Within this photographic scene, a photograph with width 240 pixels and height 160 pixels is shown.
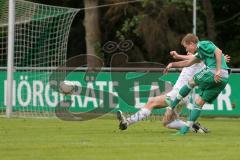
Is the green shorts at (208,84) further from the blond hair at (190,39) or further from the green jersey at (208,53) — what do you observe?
the blond hair at (190,39)

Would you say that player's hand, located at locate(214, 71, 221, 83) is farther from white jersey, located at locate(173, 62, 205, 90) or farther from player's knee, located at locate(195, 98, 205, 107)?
white jersey, located at locate(173, 62, 205, 90)

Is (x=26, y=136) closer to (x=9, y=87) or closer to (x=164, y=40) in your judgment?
(x=9, y=87)

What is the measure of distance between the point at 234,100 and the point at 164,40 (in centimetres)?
1049

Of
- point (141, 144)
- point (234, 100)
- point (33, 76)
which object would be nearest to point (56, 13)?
point (33, 76)

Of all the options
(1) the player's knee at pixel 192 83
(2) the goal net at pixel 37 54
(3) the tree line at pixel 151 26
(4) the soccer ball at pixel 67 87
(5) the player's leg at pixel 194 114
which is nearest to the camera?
(5) the player's leg at pixel 194 114

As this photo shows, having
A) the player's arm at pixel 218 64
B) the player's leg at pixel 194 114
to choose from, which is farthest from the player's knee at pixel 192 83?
the player's arm at pixel 218 64

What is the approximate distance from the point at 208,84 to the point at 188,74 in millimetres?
1330

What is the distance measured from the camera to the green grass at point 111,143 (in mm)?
10727

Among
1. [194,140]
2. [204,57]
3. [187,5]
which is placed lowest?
[194,140]

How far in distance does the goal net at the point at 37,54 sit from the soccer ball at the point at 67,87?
0.66ft

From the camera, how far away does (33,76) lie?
75.4ft

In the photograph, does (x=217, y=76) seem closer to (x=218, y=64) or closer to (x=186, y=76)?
(x=218, y=64)

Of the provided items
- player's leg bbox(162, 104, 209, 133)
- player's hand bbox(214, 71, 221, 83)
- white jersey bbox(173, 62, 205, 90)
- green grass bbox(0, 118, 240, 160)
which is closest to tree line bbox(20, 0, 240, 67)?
green grass bbox(0, 118, 240, 160)

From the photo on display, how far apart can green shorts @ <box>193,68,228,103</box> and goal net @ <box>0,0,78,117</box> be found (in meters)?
8.23
